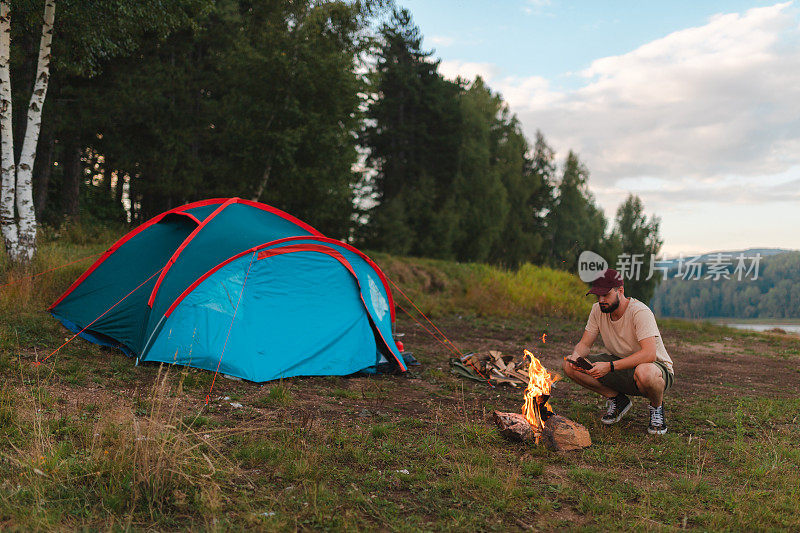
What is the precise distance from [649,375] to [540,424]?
1112mm

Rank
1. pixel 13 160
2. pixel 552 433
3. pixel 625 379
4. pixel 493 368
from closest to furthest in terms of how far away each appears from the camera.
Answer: pixel 552 433
pixel 625 379
pixel 493 368
pixel 13 160

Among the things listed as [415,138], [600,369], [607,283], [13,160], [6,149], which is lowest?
[600,369]

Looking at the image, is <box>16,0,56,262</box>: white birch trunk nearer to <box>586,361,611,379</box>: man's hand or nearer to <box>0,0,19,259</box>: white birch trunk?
<box>0,0,19,259</box>: white birch trunk

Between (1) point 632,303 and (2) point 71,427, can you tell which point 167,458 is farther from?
(1) point 632,303

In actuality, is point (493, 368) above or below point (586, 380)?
below

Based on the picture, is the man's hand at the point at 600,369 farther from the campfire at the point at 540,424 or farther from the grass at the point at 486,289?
the grass at the point at 486,289

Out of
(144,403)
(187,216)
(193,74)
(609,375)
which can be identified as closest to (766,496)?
(609,375)

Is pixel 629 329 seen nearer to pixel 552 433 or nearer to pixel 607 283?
pixel 607 283

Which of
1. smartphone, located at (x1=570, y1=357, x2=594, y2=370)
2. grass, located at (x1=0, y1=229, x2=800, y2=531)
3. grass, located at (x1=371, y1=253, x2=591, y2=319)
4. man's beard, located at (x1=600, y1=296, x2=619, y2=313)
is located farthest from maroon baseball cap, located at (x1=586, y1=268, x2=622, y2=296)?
grass, located at (x1=371, y1=253, x2=591, y2=319)

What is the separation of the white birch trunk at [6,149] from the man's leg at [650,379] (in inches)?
363

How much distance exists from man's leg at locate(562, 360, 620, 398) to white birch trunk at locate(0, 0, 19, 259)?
8.60 m

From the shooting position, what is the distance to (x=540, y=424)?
5.05 metres

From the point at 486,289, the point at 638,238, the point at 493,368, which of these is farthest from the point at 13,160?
the point at 638,238

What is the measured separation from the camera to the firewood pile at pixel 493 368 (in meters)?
7.37
